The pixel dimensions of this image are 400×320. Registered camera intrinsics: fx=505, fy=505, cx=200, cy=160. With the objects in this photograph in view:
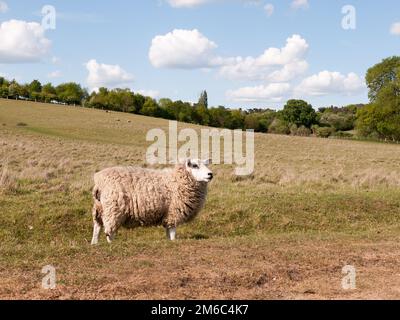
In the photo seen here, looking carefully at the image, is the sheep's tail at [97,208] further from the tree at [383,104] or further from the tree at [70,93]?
the tree at [70,93]

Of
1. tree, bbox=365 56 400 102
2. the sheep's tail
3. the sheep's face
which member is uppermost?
tree, bbox=365 56 400 102

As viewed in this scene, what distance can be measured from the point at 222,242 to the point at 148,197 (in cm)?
247

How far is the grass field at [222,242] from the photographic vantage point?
7699 mm

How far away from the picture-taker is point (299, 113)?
11744cm

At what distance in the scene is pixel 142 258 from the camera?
30.5 feet

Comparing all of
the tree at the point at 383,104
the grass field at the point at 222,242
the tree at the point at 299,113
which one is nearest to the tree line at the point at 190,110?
the tree at the point at 299,113

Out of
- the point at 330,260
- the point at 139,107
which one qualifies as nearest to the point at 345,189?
the point at 330,260

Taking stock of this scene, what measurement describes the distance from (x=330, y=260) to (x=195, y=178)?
4706 millimetres

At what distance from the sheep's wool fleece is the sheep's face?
0.44ft

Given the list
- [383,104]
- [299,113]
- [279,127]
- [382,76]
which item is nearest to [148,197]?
[383,104]

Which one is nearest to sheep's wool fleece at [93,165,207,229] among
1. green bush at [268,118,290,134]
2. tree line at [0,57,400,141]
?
tree line at [0,57,400,141]

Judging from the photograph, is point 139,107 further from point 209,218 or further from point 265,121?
point 209,218

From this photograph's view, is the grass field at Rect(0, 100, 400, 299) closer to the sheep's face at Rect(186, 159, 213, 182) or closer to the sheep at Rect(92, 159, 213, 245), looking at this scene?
the sheep at Rect(92, 159, 213, 245)

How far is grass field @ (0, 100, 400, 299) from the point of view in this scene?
25.3 feet
